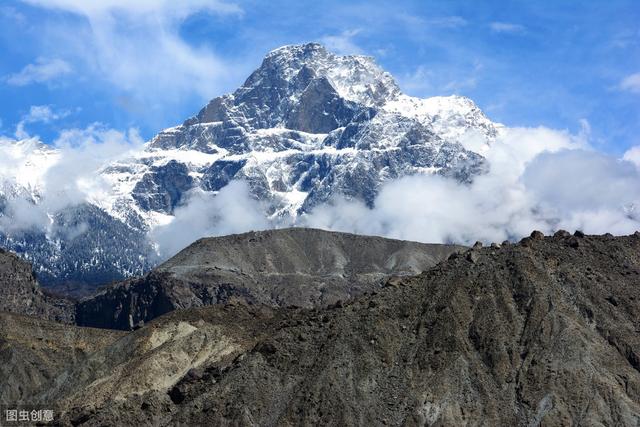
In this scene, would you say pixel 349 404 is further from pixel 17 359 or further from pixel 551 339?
pixel 17 359

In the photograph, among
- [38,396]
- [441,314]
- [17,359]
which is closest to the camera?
[441,314]

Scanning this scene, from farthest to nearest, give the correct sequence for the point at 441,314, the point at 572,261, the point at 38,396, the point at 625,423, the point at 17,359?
the point at 17,359 → the point at 38,396 → the point at 572,261 → the point at 441,314 → the point at 625,423

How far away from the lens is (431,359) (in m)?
118

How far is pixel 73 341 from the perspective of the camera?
593ft

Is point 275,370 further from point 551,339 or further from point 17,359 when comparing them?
point 17,359

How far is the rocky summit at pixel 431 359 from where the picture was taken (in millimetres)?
112562

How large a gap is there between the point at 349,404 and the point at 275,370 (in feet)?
35.1

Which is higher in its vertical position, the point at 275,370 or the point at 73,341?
the point at 73,341

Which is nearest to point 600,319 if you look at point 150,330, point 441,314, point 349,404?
point 441,314

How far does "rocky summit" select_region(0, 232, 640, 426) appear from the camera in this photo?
113 m

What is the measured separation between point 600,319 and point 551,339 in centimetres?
841

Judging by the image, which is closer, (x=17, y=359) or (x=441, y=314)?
(x=441, y=314)

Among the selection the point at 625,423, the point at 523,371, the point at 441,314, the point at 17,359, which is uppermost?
the point at 17,359

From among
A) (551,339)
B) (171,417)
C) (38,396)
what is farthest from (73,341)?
(551,339)
